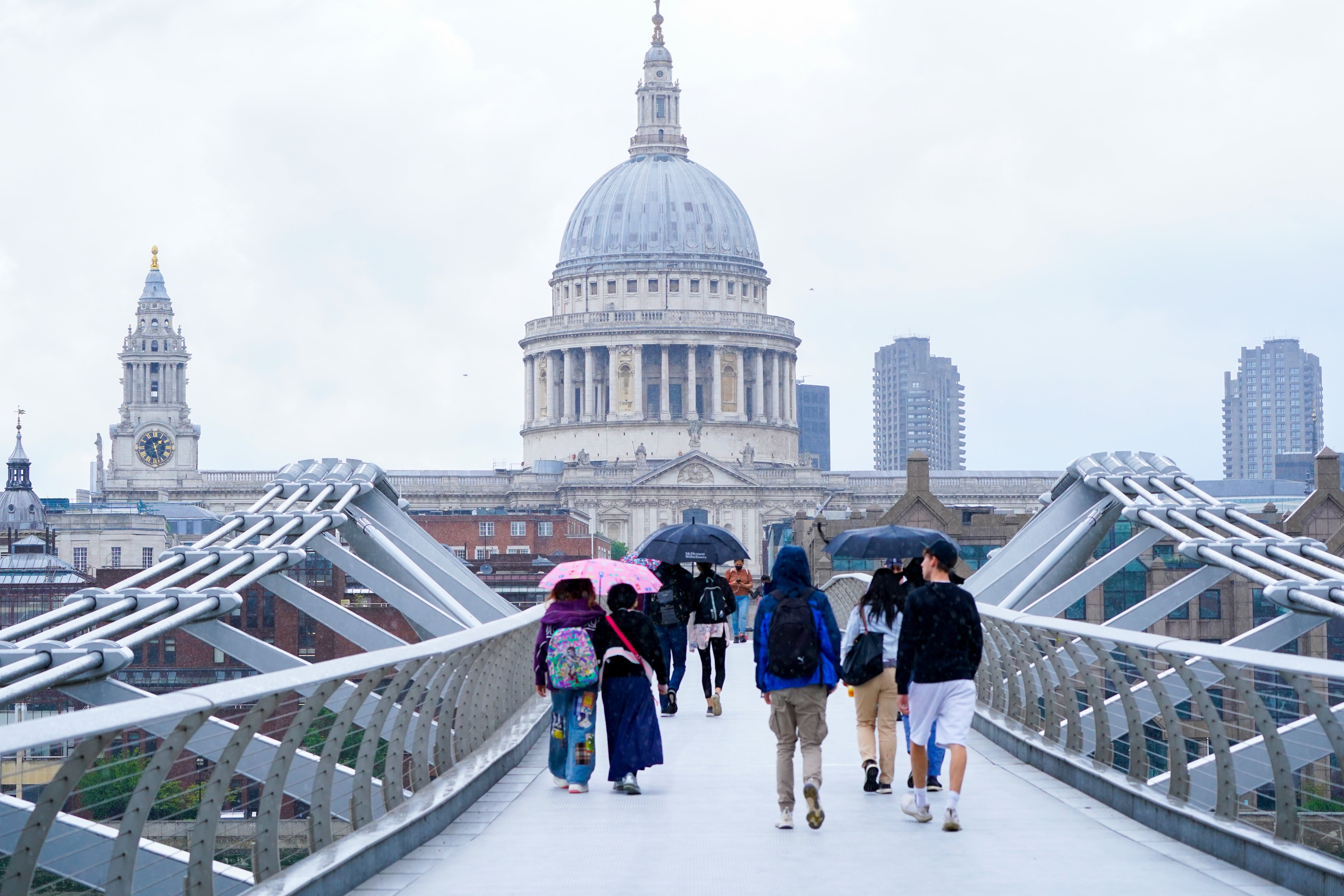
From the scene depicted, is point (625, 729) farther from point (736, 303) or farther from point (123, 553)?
point (736, 303)

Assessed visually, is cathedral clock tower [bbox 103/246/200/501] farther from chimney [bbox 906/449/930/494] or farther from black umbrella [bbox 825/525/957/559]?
black umbrella [bbox 825/525/957/559]

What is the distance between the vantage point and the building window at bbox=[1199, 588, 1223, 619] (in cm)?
6706

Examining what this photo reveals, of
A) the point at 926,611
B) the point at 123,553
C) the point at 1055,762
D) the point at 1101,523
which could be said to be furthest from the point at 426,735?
the point at 123,553

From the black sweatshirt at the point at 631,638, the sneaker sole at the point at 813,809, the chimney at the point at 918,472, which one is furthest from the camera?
the chimney at the point at 918,472

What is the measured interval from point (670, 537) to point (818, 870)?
10.7 metres

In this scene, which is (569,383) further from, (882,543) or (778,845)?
(778,845)

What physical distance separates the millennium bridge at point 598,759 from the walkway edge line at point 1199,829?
3 cm

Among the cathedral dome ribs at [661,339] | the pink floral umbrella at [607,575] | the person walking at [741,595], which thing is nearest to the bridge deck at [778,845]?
the pink floral umbrella at [607,575]

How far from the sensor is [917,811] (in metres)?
13.5

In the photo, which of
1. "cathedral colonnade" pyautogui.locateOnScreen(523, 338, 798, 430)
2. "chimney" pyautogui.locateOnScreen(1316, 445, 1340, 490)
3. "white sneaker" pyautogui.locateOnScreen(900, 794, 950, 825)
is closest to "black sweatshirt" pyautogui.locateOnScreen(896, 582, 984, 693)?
"white sneaker" pyautogui.locateOnScreen(900, 794, 950, 825)

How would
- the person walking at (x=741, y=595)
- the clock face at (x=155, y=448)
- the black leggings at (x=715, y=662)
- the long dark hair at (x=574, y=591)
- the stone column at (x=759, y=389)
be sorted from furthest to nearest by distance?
1. the stone column at (x=759, y=389)
2. the clock face at (x=155, y=448)
3. the person walking at (x=741, y=595)
4. the black leggings at (x=715, y=662)
5. the long dark hair at (x=574, y=591)

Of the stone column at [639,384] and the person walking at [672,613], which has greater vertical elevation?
the stone column at [639,384]

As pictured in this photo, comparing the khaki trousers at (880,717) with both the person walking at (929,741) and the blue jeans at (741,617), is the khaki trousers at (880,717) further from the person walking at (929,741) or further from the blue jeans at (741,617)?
the blue jeans at (741,617)

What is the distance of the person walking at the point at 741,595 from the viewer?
29.4 m
